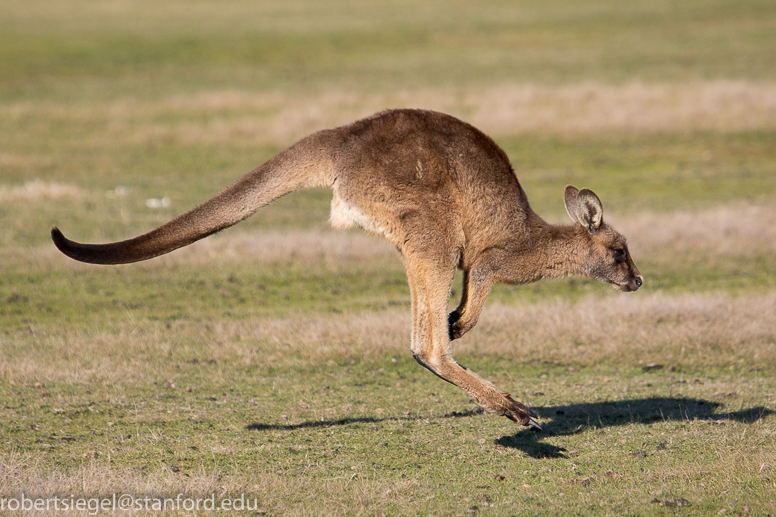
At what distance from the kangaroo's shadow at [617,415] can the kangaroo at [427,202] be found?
111 cm

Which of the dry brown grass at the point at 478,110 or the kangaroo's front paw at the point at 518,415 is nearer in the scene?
the kangaroo's front paw at the point at 518,415

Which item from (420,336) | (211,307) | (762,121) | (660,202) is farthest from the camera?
(762,121)

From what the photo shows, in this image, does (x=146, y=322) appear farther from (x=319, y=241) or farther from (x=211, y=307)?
(x=319, y=241)

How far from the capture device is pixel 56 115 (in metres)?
27.7

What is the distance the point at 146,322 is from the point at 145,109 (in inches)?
774

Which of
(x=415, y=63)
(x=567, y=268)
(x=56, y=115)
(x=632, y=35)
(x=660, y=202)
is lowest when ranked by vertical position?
(x=567, y=268)

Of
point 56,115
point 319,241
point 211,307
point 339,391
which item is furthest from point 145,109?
point 339,391

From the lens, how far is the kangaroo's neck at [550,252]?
6.89 metres

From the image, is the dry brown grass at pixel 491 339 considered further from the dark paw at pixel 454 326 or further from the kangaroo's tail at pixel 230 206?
the kangaroo's tail at pixel 230 206

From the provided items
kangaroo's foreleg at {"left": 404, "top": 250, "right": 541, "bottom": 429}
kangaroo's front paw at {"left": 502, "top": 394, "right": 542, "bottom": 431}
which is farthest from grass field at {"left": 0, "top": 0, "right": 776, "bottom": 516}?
kangaroo's foreleg at {"left": 404, "top": 250, "right": 541, "bottom": 429}

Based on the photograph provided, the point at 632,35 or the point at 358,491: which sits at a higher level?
the point at 632,35

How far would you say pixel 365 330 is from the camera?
9844mm

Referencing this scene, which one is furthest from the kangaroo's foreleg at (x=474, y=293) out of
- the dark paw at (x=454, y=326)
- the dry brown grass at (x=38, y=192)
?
the dry brown grass at (x=38, y=192)

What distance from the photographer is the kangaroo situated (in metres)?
6.11
